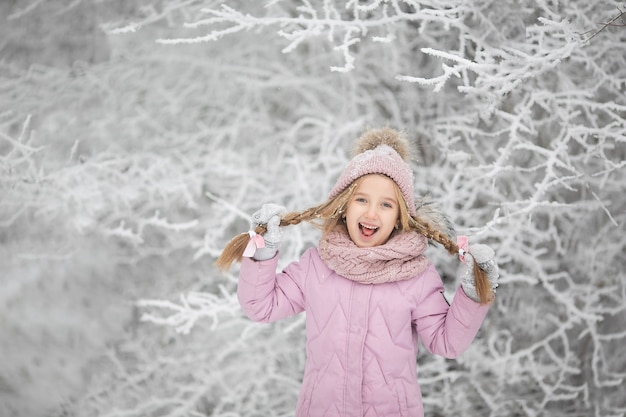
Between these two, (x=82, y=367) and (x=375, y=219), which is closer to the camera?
(x=375, y=219)

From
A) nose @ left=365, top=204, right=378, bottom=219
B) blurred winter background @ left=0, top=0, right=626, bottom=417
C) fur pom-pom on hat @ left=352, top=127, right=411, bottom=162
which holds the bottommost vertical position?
blurred winter background @ left=0, top=0, right=626, bottom=417

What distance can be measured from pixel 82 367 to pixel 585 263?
72.0 inches

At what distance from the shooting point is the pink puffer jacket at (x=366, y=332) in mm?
1229

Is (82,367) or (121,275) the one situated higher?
(121,275)

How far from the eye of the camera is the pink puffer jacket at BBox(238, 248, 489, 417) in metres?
1.23

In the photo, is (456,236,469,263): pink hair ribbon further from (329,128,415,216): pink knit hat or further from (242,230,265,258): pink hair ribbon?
(242,230,265,258): pink hair ribbon

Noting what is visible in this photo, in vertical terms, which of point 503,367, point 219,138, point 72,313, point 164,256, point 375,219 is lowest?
point 503,367

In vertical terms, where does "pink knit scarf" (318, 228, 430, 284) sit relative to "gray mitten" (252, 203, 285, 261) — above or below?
below

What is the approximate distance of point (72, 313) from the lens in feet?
6.45

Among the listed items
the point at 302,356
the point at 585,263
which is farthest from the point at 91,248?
the point at 585,263

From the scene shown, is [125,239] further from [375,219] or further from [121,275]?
[375,219]

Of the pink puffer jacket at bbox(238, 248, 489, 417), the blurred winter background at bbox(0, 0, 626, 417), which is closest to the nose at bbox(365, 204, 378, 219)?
the pink puffer jacket at bbox(238, 248, 489, 417)

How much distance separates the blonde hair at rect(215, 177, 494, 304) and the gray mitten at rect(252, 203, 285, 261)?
0.05 ft

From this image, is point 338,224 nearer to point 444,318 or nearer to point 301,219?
point 301,219
